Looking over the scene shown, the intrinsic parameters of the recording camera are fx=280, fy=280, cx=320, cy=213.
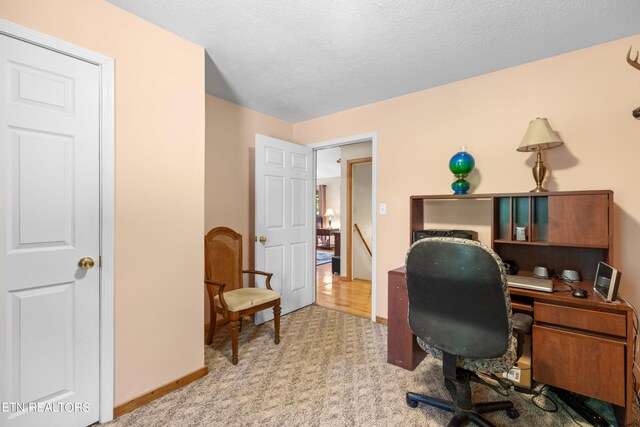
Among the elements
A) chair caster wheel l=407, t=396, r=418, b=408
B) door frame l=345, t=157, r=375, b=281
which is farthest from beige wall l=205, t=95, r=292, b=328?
chair caster wheel l=407, t=396, r=418, b=408

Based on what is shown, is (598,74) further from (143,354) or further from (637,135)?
(143,354)

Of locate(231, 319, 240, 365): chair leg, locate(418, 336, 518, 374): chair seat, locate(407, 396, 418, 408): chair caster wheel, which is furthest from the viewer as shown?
locate(231, 319, 240, 365): chair leg

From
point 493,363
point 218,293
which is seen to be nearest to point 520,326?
point 493,363

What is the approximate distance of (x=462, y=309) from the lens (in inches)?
50.1

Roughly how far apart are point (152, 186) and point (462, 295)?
6.09 ft

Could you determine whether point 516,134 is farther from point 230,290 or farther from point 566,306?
point 230,290

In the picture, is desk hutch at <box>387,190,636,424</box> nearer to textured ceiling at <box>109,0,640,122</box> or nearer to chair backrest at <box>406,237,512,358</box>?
chair backrest at <box>406,237,512,358</box>

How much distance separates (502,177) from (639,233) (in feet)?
2.87

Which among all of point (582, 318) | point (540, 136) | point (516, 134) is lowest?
point (582, 318)

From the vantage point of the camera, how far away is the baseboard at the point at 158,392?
1639 mm

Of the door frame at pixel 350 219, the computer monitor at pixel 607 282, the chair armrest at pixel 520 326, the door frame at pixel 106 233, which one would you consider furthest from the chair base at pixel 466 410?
the door frame at pixel 350 219

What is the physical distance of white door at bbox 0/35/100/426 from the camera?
1.33 meters

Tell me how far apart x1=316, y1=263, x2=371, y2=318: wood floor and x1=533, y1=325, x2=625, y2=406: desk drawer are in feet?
5.76

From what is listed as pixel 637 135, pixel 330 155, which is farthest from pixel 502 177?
pixel 330 155
